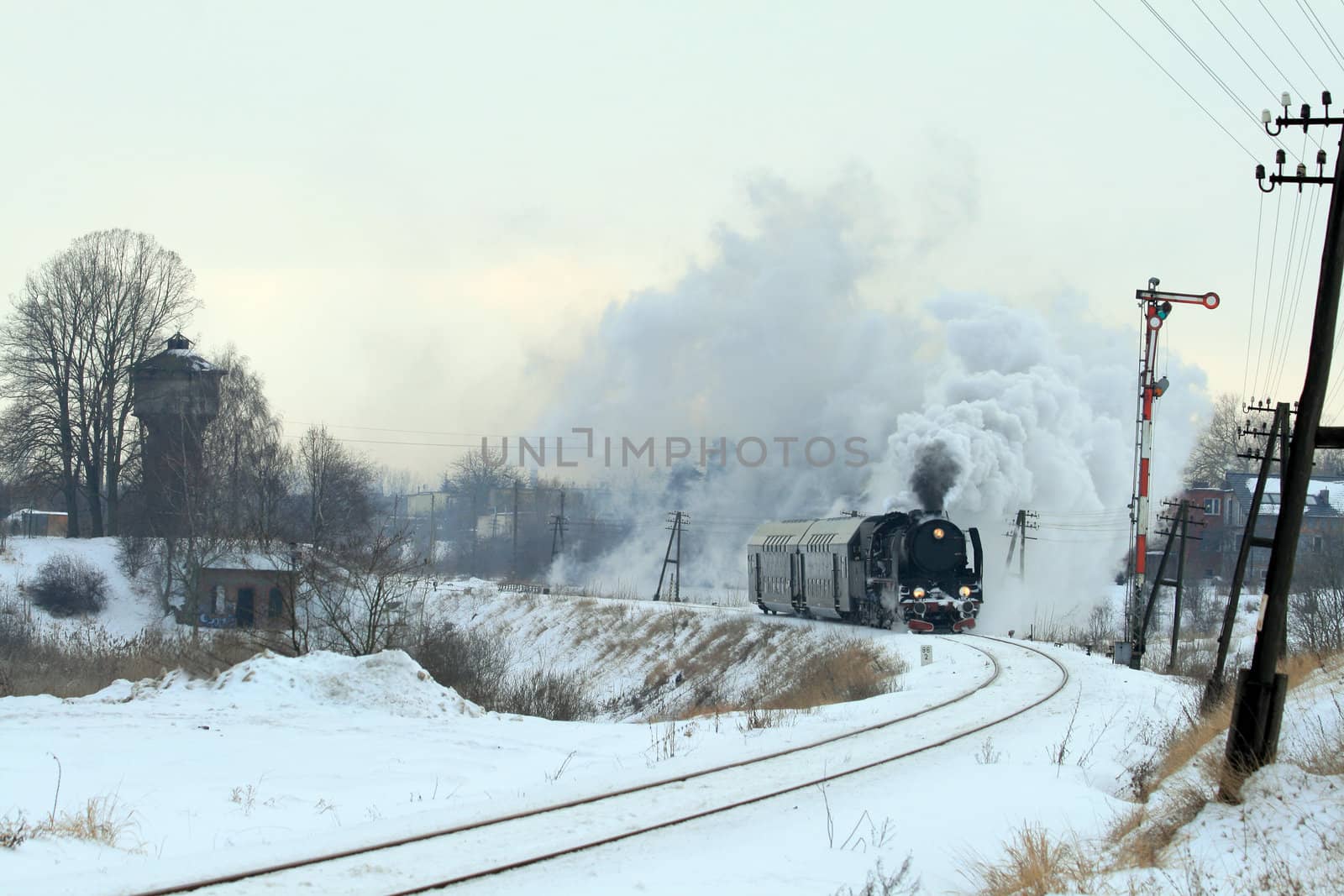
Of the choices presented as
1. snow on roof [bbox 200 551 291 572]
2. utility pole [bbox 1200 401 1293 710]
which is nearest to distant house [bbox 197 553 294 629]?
snow on roof [bbox 200 551 291 572]

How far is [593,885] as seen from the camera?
7555 millimetres

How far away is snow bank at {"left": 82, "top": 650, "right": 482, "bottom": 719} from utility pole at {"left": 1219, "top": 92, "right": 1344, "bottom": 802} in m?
12.2

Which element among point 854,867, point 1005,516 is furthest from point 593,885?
point 1005,516

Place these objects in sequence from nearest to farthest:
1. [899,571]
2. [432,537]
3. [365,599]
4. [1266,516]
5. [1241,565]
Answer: [1241,565] < [365,599] < [899,571] < [432,537] < [1266,516]

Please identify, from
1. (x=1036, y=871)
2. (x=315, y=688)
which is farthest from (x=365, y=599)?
(x=1036, y=871)

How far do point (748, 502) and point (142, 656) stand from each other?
50.5 m

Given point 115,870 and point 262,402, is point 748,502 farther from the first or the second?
point 115,870

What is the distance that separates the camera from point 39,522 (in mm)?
68312

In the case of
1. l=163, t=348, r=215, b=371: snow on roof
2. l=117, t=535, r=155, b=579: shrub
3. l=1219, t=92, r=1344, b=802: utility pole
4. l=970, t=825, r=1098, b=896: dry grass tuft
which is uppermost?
l=163, t=348, r=215, b=371: snow on roof

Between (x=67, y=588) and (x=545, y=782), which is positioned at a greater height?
(x=545, y=782)

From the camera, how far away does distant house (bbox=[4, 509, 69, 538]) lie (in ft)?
213

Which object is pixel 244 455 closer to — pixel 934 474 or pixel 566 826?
pixel 934 474

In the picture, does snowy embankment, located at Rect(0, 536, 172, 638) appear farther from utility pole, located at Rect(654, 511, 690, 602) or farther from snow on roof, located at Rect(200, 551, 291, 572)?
utility pole, located at Rect(654, 511, 690, 602)

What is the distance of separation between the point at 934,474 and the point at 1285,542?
101ft
